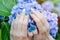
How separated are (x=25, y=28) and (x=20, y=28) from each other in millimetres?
33

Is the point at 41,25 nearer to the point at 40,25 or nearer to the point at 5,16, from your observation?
the point at 40,25

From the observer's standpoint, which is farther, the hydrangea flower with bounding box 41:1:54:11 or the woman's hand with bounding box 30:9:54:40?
the hydrangea flower with bounding box 41:1:54:11

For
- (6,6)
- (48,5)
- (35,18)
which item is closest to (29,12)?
(35,18)

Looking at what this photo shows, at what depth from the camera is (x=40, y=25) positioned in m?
0.98

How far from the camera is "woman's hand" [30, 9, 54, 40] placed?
97cm

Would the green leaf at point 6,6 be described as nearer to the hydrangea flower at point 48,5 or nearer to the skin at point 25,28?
the skin at point 25,28

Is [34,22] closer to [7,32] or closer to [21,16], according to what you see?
[21,16]

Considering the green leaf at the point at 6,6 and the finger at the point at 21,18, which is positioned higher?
the green leaf at the point at 6,6

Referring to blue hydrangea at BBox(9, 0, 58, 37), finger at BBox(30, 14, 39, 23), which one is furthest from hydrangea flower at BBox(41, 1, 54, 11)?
finger at BBox(30, 14, 39, 23)

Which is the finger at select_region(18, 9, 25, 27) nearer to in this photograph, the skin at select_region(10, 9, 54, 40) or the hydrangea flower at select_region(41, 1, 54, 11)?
the skin at select_region(10, 9, 54, 40)

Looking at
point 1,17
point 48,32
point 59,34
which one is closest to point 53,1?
point 59,34

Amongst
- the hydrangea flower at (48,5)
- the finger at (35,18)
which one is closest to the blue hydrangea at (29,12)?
the finger at (35,18)

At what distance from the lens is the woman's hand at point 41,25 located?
3.19 feet

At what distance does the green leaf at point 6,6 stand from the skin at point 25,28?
0.10 metres
